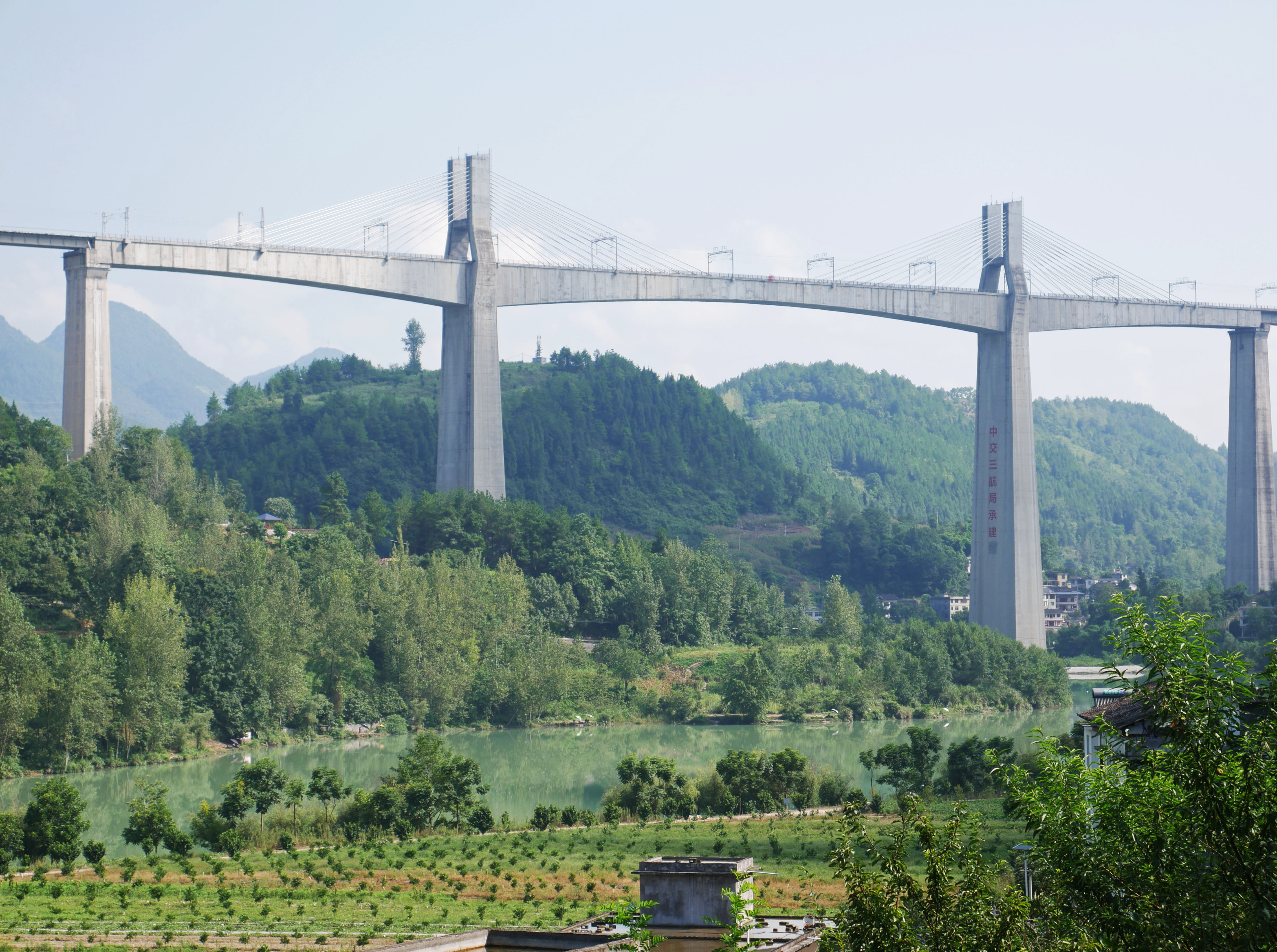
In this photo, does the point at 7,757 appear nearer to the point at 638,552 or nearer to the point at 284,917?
the point at 284,917

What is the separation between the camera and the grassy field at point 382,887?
45.1 feet

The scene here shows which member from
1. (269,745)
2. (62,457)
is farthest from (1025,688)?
(62,457)

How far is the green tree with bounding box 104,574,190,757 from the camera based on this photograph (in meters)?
28.5

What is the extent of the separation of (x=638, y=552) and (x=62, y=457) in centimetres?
1708

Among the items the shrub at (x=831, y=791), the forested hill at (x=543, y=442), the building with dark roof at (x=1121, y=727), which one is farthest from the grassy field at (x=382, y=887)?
the forested hill at (x=543, y=442)

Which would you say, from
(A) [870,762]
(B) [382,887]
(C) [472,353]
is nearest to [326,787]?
(B) [382,887]

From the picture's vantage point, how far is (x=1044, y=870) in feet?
21.6

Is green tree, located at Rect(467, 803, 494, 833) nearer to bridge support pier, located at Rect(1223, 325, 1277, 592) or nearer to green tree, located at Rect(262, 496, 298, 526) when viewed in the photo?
green tree, located at Rect(262, 496, 298, 526)

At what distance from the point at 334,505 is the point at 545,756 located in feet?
46.3

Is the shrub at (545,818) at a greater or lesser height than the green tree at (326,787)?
lesser

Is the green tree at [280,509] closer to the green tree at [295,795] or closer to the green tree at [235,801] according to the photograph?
the green tree at [295,795]

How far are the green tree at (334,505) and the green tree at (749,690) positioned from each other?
12223mm

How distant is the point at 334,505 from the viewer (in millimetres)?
42844

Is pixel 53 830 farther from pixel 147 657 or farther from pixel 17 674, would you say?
pixel 147 657
